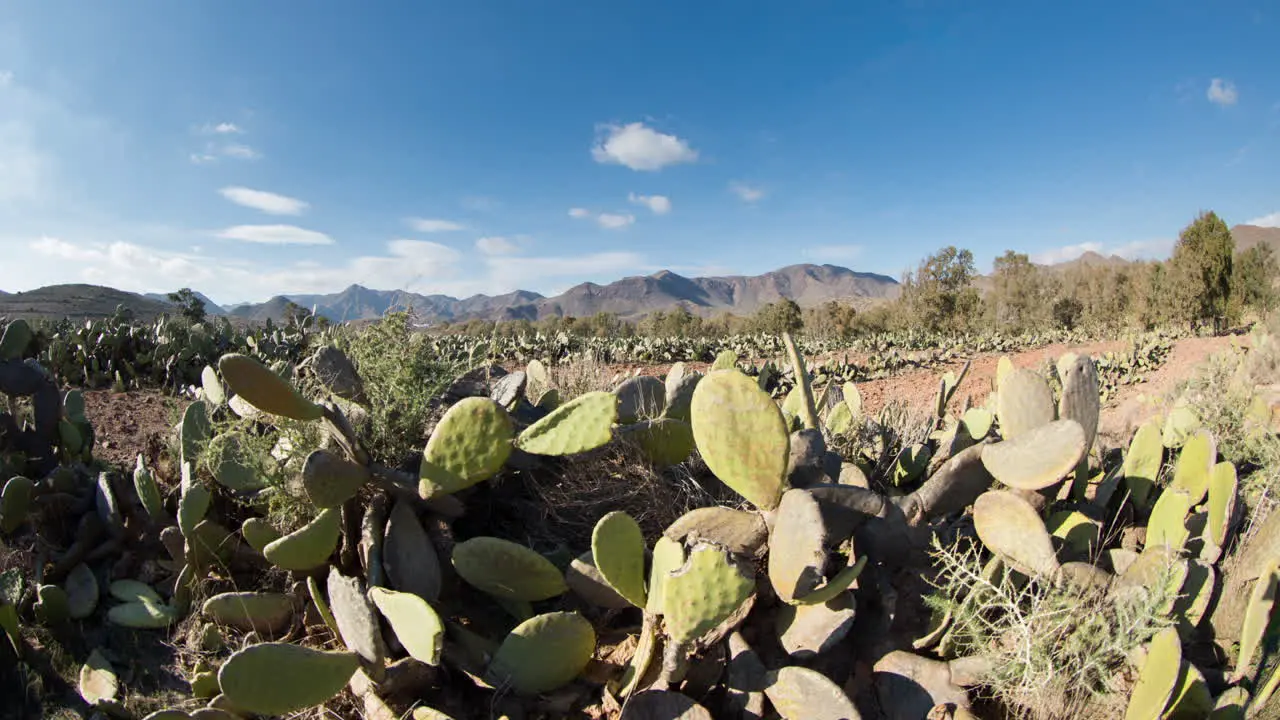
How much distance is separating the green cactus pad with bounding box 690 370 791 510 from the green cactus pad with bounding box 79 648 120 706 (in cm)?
226

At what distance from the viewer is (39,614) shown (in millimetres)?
2422

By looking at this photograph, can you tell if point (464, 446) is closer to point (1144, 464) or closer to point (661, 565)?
point (661, 565)

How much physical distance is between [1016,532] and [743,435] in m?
0.97

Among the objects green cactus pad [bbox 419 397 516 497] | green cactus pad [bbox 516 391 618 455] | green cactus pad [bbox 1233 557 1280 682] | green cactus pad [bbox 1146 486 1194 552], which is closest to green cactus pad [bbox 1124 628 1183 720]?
green cactus pad [bbox 1233 557 1280 682]

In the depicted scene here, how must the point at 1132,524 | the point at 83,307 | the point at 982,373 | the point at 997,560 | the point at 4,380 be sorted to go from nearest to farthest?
the point at 997,560 → the point at 1132,524 → the point at 4,380 → the point at 982,373 → the point at 83,307

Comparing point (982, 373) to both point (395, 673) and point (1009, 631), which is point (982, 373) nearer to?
point (1009, 631)

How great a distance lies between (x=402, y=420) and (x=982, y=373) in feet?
27.5

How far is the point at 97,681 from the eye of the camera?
2.20 m

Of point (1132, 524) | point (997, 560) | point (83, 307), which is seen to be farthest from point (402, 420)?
point (83, 307)

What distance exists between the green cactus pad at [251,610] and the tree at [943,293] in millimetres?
27265

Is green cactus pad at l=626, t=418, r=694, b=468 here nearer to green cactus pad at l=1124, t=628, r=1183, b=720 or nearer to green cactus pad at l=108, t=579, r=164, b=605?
green cactus pad at l=1124, t=628, r=1183, b=720

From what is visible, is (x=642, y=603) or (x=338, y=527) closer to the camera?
(x=642, y=603)

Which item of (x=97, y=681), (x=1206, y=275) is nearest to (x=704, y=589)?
(x=97, y=681)

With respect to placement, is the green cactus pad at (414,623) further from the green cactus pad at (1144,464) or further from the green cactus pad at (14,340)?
the green cactus pad at (14,340)
